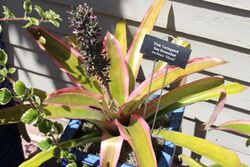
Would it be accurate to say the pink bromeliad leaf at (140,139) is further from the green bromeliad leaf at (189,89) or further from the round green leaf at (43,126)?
the round green leaf at (43,126)

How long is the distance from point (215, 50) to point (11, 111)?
3.12ft

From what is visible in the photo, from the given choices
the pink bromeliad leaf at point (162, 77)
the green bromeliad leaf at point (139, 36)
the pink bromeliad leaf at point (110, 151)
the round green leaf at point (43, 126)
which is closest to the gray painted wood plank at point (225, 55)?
the green bromeliad leaf at point (139, 36)

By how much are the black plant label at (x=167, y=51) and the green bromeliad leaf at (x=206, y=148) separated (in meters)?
0.35

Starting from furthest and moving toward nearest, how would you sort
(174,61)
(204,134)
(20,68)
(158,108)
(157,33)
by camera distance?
(20,68)
(204,134)
(157,33)
(158,108)
(174,61)

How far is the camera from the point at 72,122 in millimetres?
1857

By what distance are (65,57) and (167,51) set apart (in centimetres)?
48

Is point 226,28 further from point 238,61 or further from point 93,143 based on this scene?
point 93,143

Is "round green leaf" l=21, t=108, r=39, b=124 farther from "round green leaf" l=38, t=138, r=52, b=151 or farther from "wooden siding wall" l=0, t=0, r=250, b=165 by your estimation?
"wooden siding wall" l=0, t=0, r=250, b=165

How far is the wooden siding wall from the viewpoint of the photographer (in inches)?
69.9

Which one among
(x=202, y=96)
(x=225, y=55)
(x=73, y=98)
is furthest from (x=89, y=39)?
(x=225, y=55)

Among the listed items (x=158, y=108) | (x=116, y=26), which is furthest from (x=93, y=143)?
(x=116, y=26)

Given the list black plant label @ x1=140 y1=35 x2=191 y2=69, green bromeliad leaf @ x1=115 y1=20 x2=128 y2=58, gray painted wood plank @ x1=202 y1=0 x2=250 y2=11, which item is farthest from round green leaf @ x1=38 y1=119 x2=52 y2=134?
gray painted wood plank @ x1=202 y1=0 x2=250 y2=11

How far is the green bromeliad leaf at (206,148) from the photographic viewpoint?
1.56 meters

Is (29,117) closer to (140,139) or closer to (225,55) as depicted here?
(140,139)
